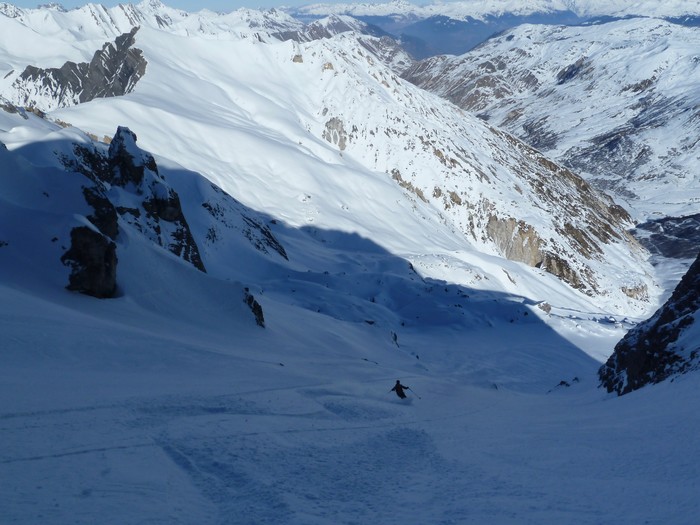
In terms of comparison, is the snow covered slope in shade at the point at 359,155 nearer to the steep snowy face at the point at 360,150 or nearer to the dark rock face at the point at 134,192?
the steep snowy face at the point at 360,150

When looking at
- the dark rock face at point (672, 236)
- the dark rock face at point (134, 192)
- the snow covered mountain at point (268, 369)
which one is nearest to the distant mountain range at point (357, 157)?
the dark rock face at point (134, 192)

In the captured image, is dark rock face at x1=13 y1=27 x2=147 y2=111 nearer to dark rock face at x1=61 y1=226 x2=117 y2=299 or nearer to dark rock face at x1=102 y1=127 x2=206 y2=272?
dark rock face at x1=102 y1=127 x2=206 y2=272

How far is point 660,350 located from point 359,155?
56.5m

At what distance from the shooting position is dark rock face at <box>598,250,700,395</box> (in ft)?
43.4

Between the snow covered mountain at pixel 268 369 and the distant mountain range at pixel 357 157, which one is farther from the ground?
the distant mountain range at pixel 357 157

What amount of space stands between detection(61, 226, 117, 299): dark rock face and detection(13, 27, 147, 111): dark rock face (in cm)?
5760

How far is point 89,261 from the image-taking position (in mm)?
13812

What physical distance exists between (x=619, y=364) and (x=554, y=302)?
98.8 feet

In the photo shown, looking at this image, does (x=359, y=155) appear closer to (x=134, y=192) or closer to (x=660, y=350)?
(x=134, y=192)

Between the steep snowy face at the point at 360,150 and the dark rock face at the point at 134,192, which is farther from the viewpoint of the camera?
the steep snowy face at the point at 360,150

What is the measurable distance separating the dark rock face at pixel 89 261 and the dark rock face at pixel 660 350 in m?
12.2

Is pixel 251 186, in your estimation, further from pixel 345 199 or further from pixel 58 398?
pixel 58 398

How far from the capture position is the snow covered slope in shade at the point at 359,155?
49.9 metres

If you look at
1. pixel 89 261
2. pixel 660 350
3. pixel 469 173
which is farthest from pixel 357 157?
pixel 89 261
